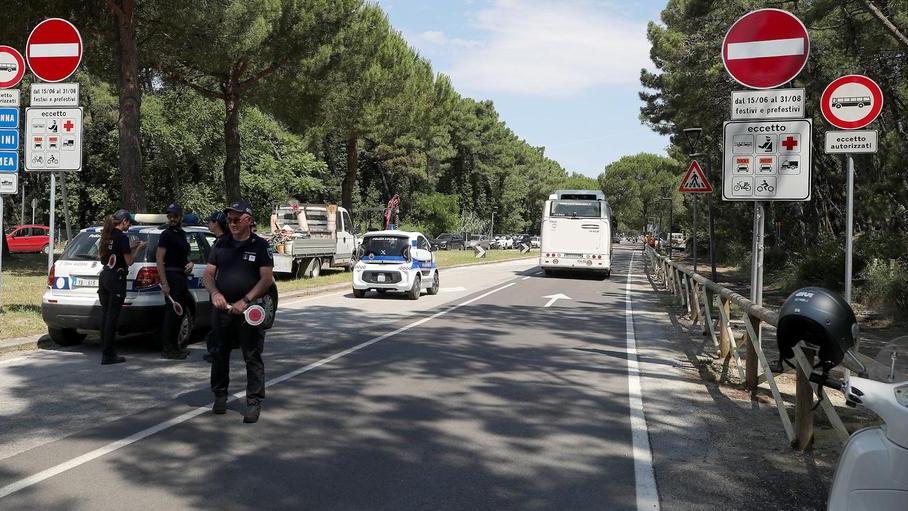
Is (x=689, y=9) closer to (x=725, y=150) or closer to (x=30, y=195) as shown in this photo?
(x=725, y=150)

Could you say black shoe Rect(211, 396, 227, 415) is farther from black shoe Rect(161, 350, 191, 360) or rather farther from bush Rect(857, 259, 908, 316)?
bush Rect(857, 259, 908, 316)

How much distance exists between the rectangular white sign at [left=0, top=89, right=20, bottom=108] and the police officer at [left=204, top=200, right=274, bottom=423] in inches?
278

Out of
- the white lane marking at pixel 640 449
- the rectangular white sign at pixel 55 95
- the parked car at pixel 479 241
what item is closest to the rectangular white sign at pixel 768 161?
the white lane marking at pixel 640 449

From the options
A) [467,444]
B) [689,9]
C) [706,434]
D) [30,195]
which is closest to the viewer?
[467,444]

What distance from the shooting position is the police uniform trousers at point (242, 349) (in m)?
6.17

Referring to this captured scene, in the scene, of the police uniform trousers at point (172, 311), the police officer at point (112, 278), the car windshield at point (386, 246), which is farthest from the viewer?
the car windshield at point (386, 246)

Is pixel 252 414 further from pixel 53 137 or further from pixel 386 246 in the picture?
pixel 386 246

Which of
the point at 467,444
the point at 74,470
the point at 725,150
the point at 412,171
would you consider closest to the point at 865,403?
the point at 467,444

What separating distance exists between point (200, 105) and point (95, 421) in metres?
42.1

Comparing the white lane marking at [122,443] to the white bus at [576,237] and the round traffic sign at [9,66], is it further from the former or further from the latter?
the white bus at [576,237]

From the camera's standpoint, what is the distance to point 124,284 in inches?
336

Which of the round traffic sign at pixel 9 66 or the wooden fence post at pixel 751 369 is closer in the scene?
the wooden fence post at pixel 751 369

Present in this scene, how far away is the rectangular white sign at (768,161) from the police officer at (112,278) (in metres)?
6.63

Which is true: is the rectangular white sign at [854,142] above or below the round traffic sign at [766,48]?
below
